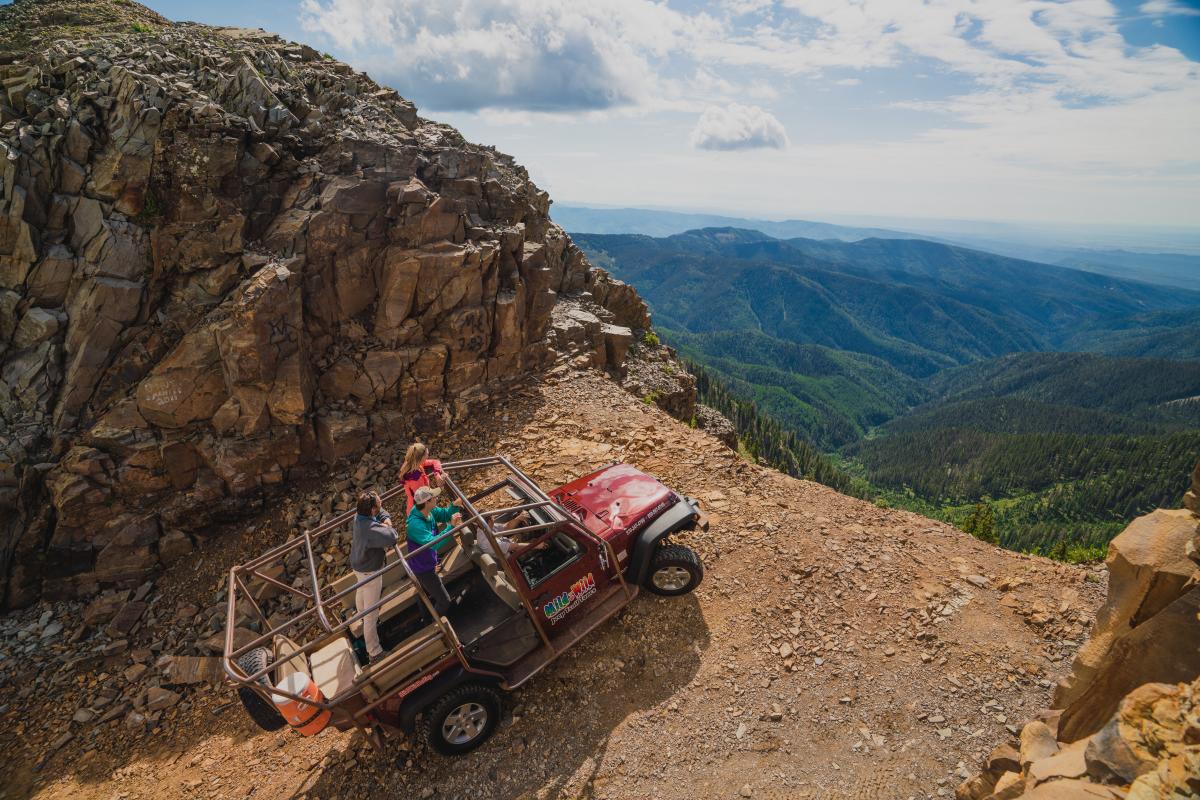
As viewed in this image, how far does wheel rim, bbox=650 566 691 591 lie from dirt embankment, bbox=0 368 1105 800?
40cm

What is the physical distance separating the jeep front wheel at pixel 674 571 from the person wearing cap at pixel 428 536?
11.6 feet

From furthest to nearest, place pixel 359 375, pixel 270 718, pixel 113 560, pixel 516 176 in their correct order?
1. pixel 516 176
2. pixel 359 375
3. pixel 113 560
4. pixel 270 718

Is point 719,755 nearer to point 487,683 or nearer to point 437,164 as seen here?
point 487,683

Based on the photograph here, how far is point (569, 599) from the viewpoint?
836 cm

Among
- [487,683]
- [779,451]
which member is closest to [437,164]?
[487,683]

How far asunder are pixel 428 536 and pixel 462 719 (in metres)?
2.68

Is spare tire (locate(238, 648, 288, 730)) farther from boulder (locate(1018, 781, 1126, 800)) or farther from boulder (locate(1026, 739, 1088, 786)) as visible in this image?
boulder (locate(1026, 739, 1088, 786))

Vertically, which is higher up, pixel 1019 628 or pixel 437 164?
pixel 437 164

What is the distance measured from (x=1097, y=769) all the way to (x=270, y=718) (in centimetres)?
877

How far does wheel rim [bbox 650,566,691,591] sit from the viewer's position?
9.48 m

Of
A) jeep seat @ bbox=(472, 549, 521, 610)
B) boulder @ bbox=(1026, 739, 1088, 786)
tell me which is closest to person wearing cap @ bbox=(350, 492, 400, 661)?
jeep seat @ bbox=(472, 549, 521, 610)

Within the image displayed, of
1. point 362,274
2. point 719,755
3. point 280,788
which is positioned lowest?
point 280,788

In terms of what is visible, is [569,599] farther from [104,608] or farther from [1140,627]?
[104,608]

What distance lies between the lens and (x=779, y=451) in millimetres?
86375
